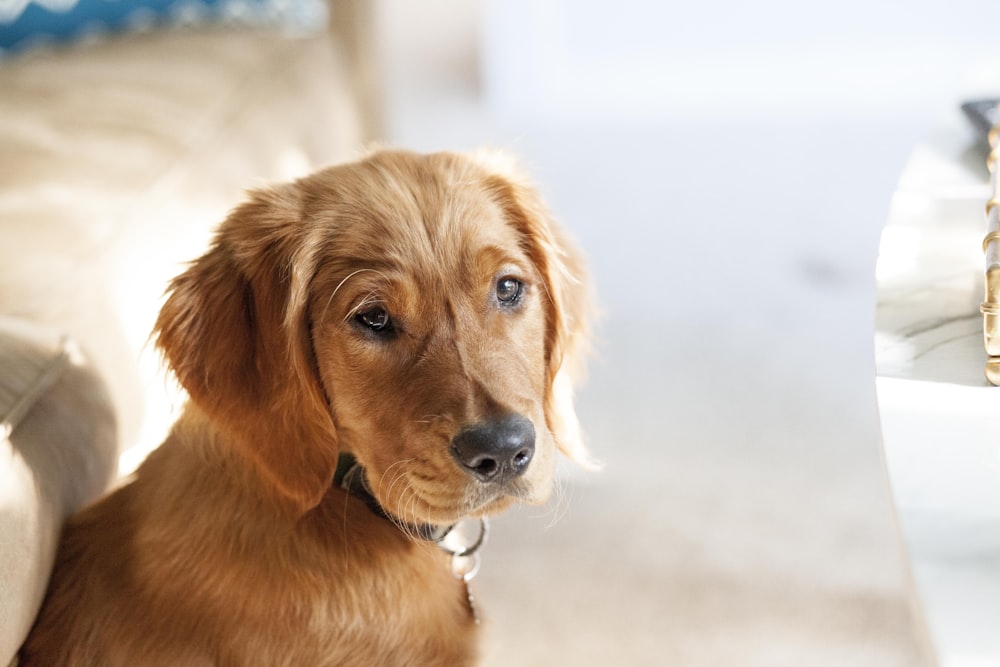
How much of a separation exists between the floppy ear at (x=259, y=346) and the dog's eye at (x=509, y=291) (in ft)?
0.89

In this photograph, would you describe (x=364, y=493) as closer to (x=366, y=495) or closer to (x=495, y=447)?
(x=366, y=495)

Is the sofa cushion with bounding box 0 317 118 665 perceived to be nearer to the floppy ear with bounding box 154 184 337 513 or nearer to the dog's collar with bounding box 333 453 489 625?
the floppy ear with bounding box 154 184 337 513

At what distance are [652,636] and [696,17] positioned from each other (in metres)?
2.02

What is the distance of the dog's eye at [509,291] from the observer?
1.40 metres

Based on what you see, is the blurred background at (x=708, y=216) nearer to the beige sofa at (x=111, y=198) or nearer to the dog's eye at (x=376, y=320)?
the beige sofa at (x=111, y=198)

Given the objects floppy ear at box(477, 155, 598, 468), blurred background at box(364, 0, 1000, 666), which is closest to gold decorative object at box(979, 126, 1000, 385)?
floppy ear at box(477, 155, 598, 468)

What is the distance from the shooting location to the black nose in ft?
3.93

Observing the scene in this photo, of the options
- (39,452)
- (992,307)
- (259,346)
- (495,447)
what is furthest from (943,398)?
(39,452)

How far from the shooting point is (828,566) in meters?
2.22

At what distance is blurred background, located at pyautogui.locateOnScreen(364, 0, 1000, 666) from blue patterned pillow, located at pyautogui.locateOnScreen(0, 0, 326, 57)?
0.30 metres

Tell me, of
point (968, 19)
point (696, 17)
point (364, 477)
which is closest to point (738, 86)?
point (696, 17)

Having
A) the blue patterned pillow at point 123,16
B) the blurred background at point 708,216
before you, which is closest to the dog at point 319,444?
the blurred background at point 708,216

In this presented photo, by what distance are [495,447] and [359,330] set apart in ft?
0.91

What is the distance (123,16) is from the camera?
281cm
